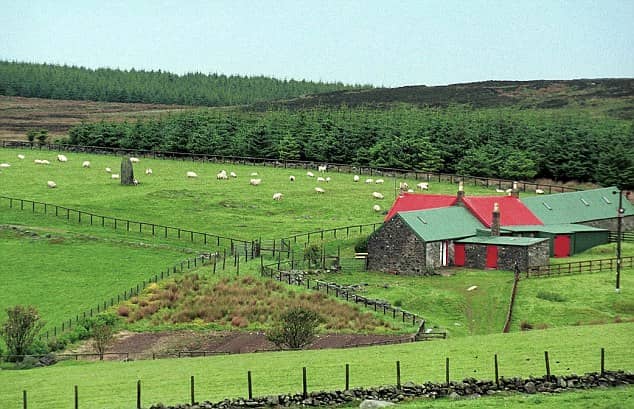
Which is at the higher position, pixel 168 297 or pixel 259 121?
pixel 259 121

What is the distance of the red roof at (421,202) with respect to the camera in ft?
256

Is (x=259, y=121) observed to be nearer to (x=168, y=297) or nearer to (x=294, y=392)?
(x=168, y=297)

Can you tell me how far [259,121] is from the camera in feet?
474

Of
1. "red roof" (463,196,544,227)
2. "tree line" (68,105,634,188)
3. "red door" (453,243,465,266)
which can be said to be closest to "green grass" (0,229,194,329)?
"red door" (453,243,465,266)

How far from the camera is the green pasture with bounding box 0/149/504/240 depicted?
85.9 meters

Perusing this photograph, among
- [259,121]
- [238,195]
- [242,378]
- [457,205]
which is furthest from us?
[259,121]

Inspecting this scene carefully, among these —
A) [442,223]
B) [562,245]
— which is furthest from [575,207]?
[442,223]

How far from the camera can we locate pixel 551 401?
3042cm

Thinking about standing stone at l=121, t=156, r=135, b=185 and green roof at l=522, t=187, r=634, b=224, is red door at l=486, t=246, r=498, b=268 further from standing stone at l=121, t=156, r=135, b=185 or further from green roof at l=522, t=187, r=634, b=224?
standing stone at l=121, t=156, r=135, b=185

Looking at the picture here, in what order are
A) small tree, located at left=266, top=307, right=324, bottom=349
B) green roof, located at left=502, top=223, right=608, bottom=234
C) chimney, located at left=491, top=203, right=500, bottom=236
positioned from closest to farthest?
small tree, located at left=266, top=307, right=324, bottom=349 → chimney, located at left=491, top=203, right=500, bottom=236 → green roof, located at left=502, top=223, right=608, bottom=234

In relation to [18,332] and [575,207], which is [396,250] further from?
[18,332]

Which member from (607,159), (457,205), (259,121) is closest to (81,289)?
(457,205)

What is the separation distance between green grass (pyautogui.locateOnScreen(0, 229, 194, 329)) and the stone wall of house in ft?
45.9

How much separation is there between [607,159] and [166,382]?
8463cm
